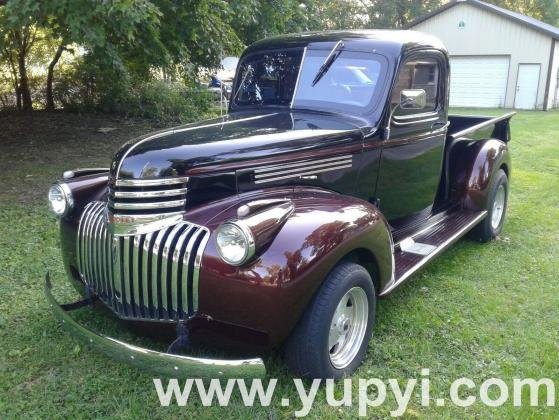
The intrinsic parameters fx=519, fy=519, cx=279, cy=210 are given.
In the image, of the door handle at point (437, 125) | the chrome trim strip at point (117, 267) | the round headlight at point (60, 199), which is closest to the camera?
the chrome trim strip at point (117, 267)

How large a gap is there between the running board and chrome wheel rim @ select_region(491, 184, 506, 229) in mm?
536

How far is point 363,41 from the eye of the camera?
3865 millimetres

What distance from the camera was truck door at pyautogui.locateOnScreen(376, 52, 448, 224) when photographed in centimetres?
382

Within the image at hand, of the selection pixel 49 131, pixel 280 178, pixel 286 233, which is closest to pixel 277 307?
pixel 286 233

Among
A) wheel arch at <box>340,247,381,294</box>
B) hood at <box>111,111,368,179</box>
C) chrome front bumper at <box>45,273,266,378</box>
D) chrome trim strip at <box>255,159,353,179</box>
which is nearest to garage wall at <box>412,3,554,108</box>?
hood at <box>111,111,368,179</box>

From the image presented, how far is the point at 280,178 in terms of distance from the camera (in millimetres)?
3043

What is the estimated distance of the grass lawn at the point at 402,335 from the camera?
2.76 meters

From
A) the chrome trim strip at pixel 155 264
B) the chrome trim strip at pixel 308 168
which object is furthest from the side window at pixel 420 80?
the chrome trim strip at pixel 155 264

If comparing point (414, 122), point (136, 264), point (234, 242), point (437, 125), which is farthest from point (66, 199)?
point (437, 125)

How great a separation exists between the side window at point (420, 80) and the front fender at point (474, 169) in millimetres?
831

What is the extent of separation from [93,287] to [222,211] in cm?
94

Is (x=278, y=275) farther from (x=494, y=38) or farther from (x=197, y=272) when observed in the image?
(x=494, y=38)

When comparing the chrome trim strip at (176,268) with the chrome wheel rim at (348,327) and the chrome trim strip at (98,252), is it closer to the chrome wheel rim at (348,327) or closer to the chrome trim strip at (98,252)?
the chrome trim strip at (98,252)

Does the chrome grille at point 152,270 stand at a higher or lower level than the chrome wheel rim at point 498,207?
higher
